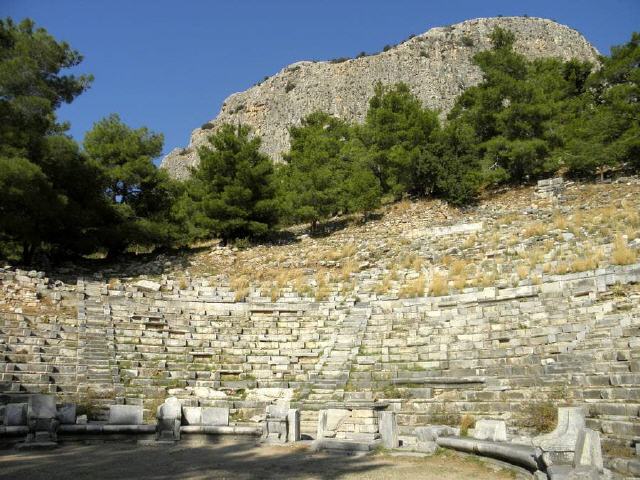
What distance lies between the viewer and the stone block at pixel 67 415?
10.0 metres

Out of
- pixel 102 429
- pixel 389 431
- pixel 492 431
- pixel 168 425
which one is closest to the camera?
pixel 492 431

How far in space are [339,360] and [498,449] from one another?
23.0 feet

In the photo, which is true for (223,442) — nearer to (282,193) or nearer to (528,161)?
(282,193)

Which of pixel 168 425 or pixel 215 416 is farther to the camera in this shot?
pixel 215 416

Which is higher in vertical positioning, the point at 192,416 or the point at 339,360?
the point at 339,360

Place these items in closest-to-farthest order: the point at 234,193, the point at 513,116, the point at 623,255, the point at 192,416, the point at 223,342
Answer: the point at 192,416, the point at 623,255, the point at 223,342, the point at 234,193, the point at 513,116

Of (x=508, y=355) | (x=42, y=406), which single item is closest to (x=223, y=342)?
(x=42, y=406)

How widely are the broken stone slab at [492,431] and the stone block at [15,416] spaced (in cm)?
818

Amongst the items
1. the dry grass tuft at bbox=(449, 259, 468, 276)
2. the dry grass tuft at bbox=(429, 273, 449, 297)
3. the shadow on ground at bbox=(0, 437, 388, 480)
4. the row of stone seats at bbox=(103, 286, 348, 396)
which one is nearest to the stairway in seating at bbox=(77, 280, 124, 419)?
the row of stone seats at bbox=(103, 286, 348, 396)

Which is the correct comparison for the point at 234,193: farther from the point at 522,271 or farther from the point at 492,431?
the point at 492,431

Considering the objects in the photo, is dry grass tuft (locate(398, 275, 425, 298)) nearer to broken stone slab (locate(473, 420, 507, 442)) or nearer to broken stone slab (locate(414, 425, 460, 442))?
broken stone slab (locate(414, 425, 460, 442))

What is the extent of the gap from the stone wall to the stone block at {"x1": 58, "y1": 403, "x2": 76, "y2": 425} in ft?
6.27

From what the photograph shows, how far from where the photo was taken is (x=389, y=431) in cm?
937

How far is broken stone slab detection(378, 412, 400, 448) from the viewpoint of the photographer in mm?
9336
